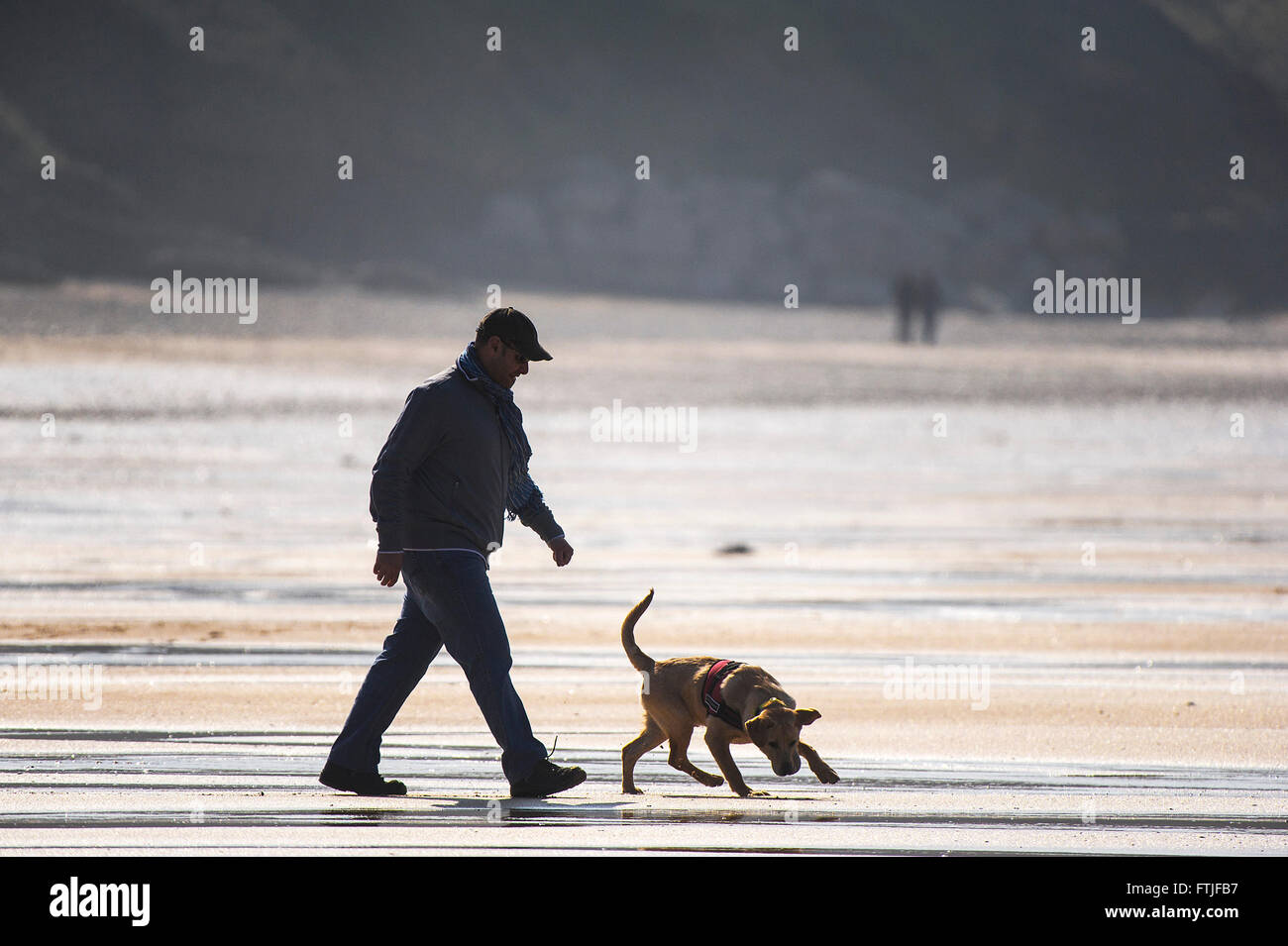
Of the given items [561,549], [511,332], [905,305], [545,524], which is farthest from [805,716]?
[905,305]

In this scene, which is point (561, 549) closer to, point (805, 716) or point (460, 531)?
point (460, 531)

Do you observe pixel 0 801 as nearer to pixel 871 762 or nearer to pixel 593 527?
pixel 871 762

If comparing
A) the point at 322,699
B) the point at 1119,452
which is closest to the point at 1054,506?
the point at 1119,452

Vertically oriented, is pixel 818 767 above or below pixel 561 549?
below

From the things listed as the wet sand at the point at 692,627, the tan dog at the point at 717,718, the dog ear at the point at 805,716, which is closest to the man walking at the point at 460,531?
the wet sand at the point at 692,627

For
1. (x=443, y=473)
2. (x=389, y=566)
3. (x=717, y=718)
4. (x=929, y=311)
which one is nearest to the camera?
(x=389, y=566)

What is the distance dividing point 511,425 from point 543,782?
1.33 m

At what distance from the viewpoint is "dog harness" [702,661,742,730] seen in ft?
25.2

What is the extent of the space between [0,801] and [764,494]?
16.8m

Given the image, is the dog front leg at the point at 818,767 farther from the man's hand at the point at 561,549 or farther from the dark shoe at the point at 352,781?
the dark shoe at the point at 352,781

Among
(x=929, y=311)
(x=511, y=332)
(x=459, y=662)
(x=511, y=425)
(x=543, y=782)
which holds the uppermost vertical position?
(x=929, y=311)

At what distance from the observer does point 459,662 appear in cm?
759

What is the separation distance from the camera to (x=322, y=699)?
9984 millimetres

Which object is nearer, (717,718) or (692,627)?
(717,718)
